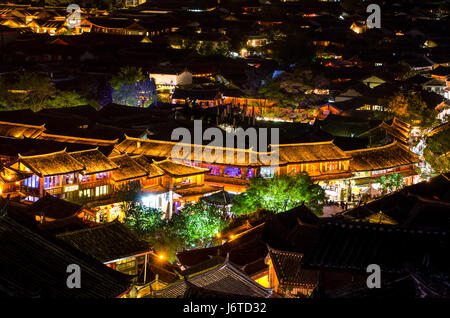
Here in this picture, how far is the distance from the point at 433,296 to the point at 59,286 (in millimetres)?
6999

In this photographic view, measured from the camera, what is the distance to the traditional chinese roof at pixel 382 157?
3906 centimetres

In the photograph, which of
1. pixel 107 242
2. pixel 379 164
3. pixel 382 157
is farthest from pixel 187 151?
pixel 107 242

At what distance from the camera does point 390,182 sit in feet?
121

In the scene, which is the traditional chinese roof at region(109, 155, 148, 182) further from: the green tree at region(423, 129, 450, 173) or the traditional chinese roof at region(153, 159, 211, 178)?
the green tree at region(423, 129, 450, 173)

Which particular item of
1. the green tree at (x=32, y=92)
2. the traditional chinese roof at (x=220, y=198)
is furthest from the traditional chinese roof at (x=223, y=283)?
the green tree at (x=32, y=92)

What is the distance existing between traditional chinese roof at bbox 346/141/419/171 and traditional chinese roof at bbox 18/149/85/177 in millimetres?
14607

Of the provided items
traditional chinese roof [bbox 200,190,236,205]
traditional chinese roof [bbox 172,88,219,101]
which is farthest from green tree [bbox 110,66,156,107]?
traditional chinese roof [bbox 200,190,236,205]

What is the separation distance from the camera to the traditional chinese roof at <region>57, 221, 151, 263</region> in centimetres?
1961

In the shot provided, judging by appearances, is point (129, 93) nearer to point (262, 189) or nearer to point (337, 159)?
point (337, 159)

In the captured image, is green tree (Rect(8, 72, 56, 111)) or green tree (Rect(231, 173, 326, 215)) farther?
green tree (Rect(8, 72, 56, 111))

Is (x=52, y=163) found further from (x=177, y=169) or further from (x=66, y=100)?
(x=66, y=100)

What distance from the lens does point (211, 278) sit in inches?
746

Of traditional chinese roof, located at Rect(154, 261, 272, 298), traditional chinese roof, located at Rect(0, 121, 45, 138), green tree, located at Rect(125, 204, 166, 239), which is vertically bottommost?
green tree, located at Rect(125, 204, 166, 239)

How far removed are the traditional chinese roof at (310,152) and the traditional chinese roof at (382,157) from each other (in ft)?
2.70
